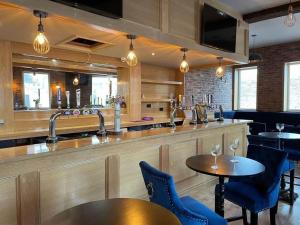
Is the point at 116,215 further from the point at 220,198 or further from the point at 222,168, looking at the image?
the point at 220,198

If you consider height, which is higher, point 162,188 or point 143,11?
point 143,11

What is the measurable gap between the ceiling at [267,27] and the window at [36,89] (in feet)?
11.6

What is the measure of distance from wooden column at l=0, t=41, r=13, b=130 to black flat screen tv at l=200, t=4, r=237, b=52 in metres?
3.01

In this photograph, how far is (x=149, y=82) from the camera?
5.80 meters

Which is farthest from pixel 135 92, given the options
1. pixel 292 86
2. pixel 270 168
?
pixel 292 86

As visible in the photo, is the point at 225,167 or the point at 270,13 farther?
the point at 270,13

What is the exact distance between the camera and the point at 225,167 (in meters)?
2.31

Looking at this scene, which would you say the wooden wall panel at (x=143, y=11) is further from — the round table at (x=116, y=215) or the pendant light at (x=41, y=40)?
the round table at (x=116, y=215)

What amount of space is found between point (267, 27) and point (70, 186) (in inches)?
230

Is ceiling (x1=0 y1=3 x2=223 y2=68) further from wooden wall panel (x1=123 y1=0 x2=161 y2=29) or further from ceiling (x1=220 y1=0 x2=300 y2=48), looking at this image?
ceiling (x1=220 y1=0 x2=300 y2=48)

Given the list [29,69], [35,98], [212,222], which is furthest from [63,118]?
[212,222]

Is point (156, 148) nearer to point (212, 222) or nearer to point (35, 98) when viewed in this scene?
point (212, 222)

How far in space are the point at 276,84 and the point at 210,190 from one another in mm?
5380

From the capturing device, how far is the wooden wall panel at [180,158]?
324 cm
